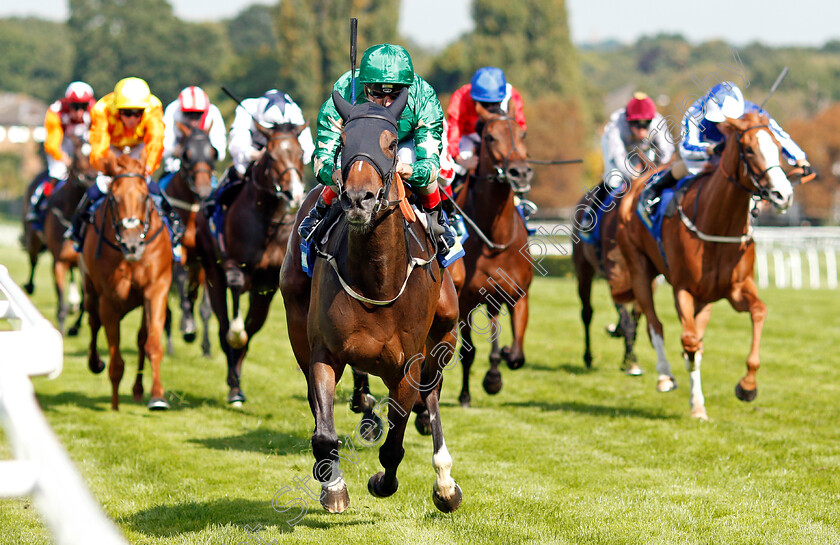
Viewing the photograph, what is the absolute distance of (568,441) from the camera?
732 centimetres

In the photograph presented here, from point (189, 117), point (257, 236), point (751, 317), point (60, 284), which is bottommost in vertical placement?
point (60, 284)

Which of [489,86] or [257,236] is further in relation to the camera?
[257,236]

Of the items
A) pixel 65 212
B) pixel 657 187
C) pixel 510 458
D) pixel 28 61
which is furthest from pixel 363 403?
pixel 28 61

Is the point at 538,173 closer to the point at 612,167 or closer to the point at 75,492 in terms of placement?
the point at 612,167

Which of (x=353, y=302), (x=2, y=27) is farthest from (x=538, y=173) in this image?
(x=2, y=27)

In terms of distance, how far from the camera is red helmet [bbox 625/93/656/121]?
10531 millimetres

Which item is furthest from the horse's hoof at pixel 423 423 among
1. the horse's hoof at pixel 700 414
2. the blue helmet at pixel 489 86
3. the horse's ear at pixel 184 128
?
the horse's ear at pixel 184 128

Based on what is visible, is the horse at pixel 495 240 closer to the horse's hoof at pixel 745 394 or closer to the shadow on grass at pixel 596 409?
the shadow on grass at pixel 596 409

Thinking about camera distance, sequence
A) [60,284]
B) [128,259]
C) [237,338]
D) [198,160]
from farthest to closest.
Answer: [60,284] < [198,160] < [237,338] < [128,259]

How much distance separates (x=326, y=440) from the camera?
4625 mm

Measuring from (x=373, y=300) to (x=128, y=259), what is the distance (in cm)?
403

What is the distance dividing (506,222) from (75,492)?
6526 millimetres

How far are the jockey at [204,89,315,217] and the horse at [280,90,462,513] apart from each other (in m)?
3.72

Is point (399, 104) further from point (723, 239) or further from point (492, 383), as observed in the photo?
point (492, 383)
